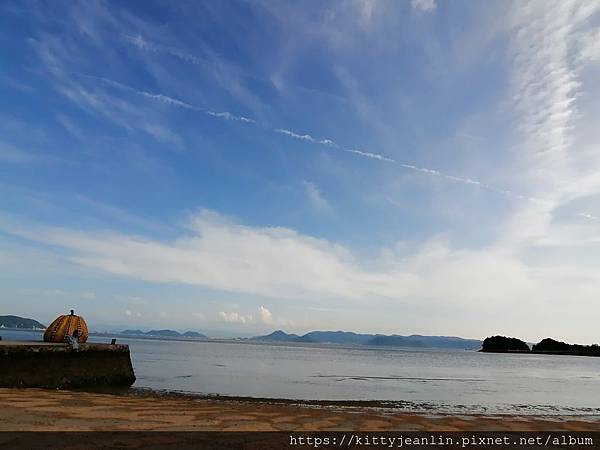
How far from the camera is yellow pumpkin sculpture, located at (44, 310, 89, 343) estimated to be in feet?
96.3

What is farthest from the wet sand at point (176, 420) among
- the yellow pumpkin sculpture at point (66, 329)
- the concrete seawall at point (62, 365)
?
the yellow pumpkin sculpture at point (66, 329)

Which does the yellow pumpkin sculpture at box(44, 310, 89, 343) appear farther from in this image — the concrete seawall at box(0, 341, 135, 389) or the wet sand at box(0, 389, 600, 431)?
the wet sand at box(0, 389, 600, 431)

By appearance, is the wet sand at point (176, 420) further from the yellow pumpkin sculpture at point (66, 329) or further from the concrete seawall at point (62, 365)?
the yellow pumpkin sculpture at point (66, 329)

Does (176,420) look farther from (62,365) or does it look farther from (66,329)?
(66,329)

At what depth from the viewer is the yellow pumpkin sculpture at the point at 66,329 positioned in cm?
2934

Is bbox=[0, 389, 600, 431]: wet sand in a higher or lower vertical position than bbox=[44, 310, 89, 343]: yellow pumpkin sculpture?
lower

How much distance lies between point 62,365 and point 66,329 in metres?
5.62

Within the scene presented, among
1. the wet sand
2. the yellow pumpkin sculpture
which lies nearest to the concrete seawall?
the yellow pumpkin sculpture

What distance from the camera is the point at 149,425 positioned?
1200cm

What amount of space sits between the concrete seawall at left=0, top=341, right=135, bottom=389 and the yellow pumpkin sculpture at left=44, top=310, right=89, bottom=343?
274 cm
